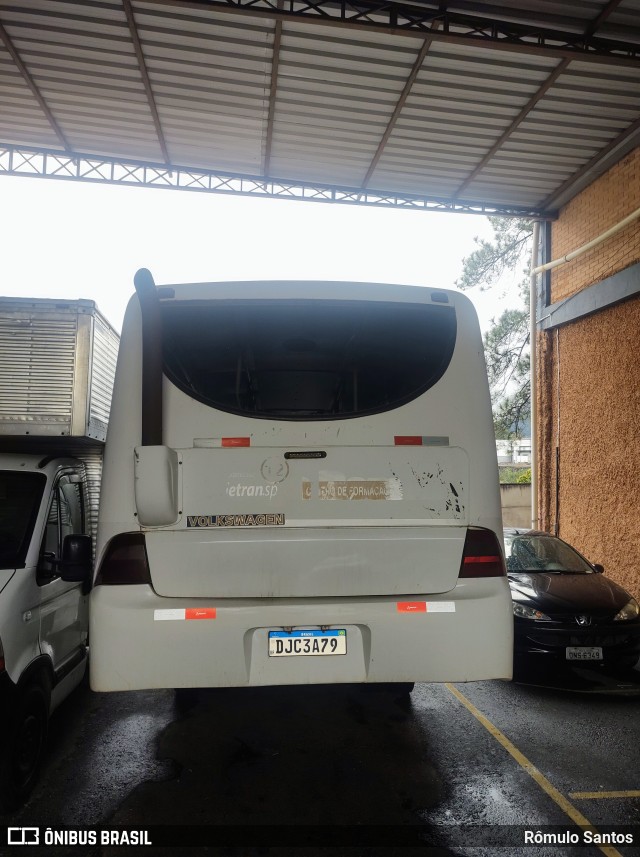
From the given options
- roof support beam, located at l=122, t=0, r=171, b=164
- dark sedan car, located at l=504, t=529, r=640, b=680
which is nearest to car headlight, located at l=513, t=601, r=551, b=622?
dark sedan car, located at l=504, t=529, r=640, b=680

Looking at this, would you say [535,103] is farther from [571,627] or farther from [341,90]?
[571,627]

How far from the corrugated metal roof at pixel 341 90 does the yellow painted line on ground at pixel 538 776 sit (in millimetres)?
7325

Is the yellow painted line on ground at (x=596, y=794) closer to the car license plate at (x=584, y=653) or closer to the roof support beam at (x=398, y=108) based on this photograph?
the car license plate at (x=584, y=653)

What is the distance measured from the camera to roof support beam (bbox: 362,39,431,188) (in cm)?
835

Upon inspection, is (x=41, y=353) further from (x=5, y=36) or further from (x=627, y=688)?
(x=5, y=36)

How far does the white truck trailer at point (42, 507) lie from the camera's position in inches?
137

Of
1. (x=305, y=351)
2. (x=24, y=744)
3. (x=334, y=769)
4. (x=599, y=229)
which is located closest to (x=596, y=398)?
(x=599, y=229)

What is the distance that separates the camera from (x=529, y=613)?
5.99m

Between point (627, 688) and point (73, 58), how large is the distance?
10181 mm

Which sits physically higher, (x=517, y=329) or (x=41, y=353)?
(x=517, y=329)

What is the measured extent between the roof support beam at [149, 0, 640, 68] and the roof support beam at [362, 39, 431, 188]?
357 millimetres

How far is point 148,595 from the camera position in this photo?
317 centimetres

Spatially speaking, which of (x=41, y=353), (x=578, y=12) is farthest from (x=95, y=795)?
(x=578, y=12)

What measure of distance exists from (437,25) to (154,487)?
7263 mm
